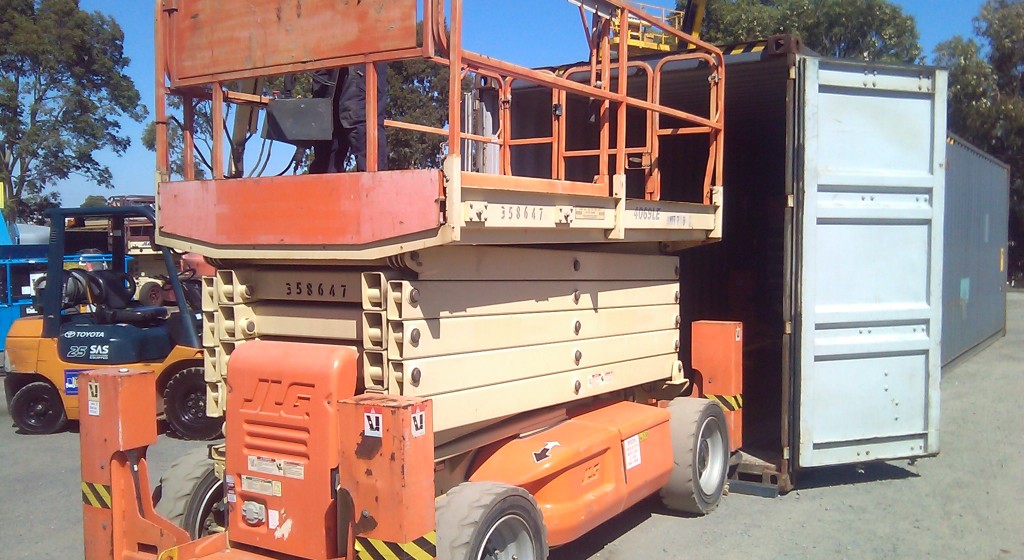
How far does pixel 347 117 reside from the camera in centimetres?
443

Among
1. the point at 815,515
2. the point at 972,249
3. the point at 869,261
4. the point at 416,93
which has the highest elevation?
the point at 416,93

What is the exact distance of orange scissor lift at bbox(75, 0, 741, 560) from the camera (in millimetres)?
3779

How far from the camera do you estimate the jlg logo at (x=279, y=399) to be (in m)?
3.91

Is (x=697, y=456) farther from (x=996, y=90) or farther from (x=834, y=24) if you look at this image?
(x=996, y=90)

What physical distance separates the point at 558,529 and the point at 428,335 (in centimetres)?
149

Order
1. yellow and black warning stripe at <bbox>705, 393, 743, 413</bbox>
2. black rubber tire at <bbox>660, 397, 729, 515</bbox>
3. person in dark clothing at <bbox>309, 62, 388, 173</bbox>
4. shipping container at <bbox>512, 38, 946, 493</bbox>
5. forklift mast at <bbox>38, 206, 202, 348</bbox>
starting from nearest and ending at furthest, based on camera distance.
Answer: person in dark clothing at <bbox>309, 62, 388, 173</bbox>
black rubber tire at <bbox>660, 397, 729, 515</bbox>
shipping container at <bbox>512, 38, 946, 493</bbox>
yellow and black warning stripe at <bbox>705, 393, 743, 413</bbox>
forklift mast at <bbox>38, 206, 202, 348</bbox>

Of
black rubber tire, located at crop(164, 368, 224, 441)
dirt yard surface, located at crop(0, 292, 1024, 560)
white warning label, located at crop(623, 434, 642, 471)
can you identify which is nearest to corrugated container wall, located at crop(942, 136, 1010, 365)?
dirt yard surface, located at crop(0, 292, 1024, 560)

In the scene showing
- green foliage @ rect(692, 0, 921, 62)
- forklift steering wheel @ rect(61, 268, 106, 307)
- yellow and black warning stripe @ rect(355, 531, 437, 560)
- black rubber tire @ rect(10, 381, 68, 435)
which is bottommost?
black rubber tire @ rect(10, 381, 68, 435)

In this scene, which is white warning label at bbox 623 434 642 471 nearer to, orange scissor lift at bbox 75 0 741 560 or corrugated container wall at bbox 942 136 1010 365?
orange scissor lift at bbox 75 0 741 560

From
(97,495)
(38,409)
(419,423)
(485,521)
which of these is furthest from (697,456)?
(38,409)

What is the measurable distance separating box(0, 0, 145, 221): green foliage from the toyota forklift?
2694cm

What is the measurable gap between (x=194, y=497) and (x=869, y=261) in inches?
211

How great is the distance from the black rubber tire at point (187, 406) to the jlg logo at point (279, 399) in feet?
17.1

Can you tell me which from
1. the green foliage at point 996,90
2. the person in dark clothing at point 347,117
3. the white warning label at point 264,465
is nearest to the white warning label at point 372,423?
the white warning label at point 264,465
